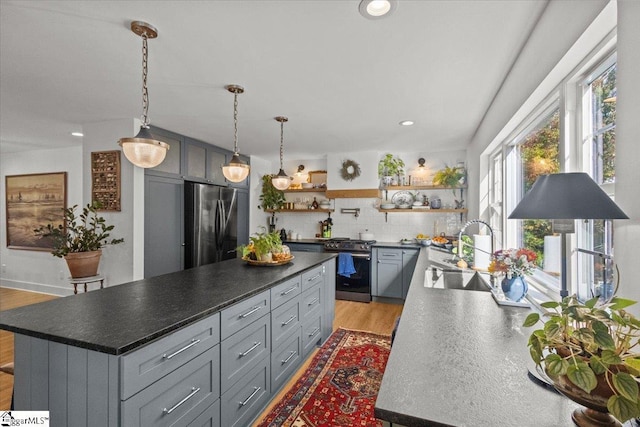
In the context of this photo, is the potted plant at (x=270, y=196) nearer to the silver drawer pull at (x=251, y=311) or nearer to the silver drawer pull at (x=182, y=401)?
the silver drawer pull at (x=251, y=311)

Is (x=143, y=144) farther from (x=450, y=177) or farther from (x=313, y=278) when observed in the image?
(x=450, y=177)

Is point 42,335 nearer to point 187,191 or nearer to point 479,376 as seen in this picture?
point 479,376

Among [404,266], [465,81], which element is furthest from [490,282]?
[404,266]

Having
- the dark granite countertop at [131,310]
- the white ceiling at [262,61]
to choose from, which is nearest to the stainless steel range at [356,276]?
the white ceiling at [262,61]

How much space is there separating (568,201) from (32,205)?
699 cm

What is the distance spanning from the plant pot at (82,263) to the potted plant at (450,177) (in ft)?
15.4

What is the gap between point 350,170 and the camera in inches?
202

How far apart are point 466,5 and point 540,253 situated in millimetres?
1660

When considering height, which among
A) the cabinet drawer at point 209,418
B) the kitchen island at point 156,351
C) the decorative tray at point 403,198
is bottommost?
the cabinet drawer at point 209,418

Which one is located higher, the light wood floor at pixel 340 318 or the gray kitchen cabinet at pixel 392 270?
the gray kitchen cabinet at pixel 392 270

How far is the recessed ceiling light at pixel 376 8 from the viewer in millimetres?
1441

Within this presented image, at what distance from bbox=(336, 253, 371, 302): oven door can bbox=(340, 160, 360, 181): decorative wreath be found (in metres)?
1.38

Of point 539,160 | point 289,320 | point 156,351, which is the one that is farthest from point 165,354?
point 539,160

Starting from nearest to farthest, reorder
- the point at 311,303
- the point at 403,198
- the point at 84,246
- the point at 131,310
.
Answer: the point at 131,310, the point at 311,303, the point at 84,246, the point at 403,198
